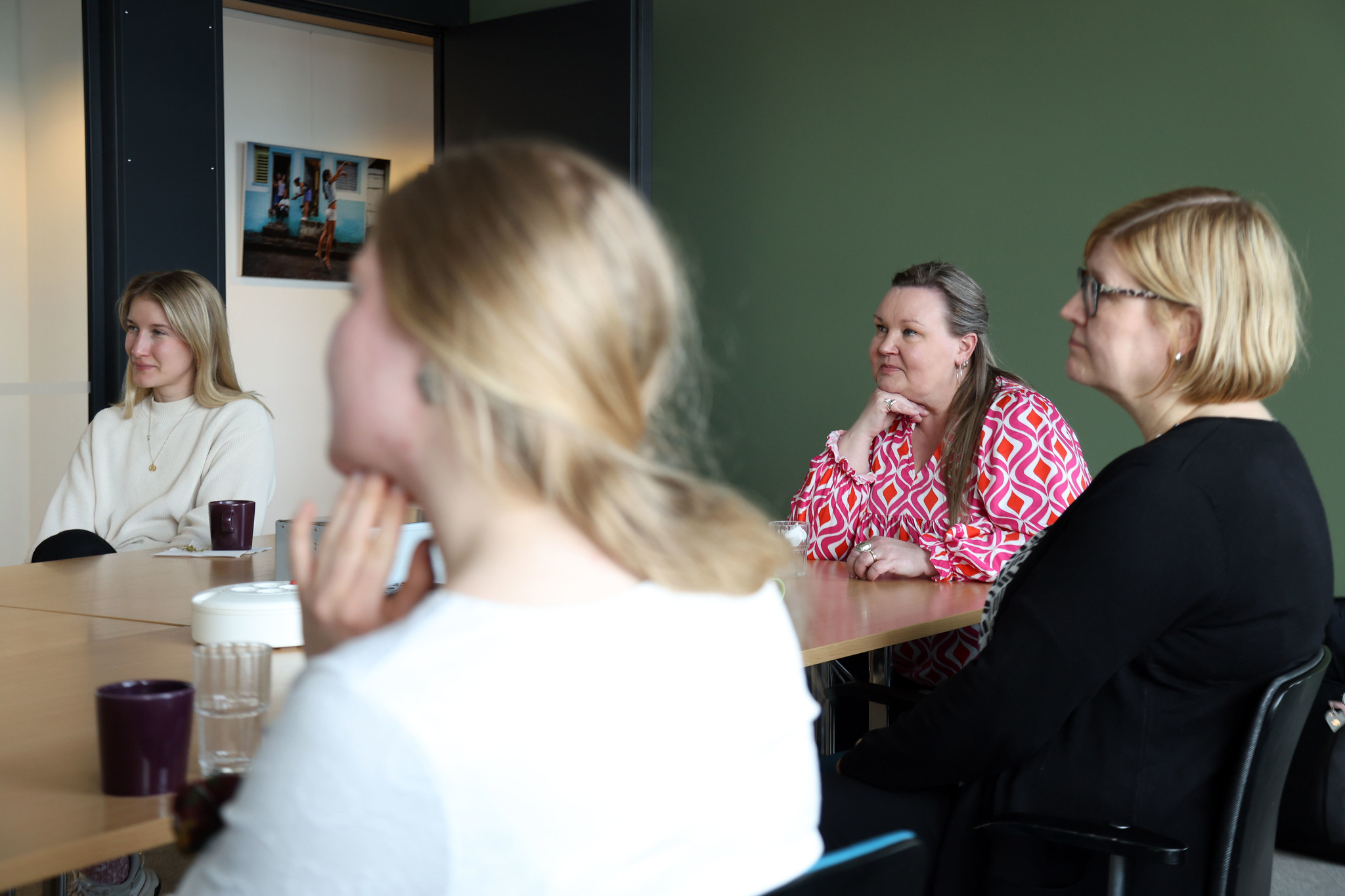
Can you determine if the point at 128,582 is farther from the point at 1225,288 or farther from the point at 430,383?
the point at 1225,288

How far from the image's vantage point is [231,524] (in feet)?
8.81

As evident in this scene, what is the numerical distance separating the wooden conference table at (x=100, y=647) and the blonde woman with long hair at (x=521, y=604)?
363 mm

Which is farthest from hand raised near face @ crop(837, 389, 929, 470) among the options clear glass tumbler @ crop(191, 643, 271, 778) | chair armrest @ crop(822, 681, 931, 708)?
clear glass tumbler @ crop(191, 643, 271, 778)

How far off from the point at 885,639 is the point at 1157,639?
1.53 feet

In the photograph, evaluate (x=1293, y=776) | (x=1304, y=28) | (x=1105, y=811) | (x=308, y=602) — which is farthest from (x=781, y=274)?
(x=308, y=602)

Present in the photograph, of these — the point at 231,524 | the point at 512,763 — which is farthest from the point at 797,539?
the point at 512,763

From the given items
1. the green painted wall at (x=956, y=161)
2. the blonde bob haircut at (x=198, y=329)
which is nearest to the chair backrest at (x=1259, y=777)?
the green painted wall at (x=956, y=161)

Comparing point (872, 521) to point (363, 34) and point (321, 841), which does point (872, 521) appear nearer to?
point (321, 841)

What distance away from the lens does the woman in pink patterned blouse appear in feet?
8.10

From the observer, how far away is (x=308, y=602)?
33.1 inches

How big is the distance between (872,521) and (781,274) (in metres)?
2.00

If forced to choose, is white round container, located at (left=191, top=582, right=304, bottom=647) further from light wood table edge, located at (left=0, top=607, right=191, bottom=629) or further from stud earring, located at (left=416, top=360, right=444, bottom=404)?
stud earring, located at (left=416, top=360, right=444, bottom=404)

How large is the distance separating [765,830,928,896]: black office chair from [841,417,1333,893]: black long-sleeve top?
2.19 feet

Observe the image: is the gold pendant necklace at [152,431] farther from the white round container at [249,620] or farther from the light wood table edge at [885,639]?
the light wood table edge at [885,639]
